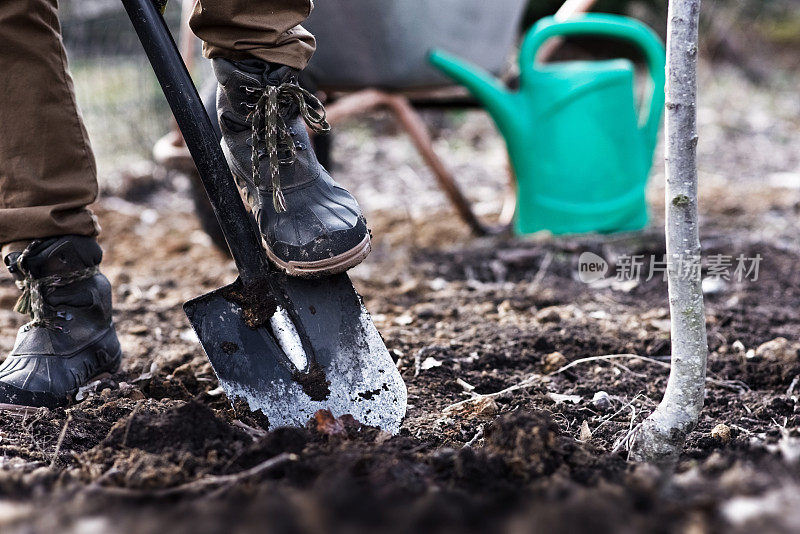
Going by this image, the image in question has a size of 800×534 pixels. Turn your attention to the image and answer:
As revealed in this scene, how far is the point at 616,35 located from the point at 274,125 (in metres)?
1.82

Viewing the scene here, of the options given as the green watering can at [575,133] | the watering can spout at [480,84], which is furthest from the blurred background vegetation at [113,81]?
the green watering can at [575,133]

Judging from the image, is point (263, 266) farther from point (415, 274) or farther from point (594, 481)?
point (415, 274)

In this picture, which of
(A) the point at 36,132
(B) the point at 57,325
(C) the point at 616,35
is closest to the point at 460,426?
(B) the point at 57,325

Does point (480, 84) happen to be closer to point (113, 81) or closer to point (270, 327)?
point (270, 327)

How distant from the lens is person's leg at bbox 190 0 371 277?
4.62 feet

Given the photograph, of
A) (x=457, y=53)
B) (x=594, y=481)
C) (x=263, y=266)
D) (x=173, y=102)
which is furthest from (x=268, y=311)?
(x=457, y=53)

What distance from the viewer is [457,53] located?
302 centimetres

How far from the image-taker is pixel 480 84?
2885 mm

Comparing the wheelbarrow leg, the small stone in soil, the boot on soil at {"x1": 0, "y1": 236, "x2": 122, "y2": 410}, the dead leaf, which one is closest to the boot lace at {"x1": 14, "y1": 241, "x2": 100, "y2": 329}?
the boot on soil at {"x1": 0, "y1": 236, "x2": 122, "y2": 410}

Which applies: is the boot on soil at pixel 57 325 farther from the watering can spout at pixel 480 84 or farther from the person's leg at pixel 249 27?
the watering can spout at pixel 480 84

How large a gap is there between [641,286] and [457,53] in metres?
1.22

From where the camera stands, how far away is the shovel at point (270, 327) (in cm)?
142

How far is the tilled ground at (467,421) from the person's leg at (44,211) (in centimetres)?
9

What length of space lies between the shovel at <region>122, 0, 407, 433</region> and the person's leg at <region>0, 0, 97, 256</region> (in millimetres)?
238
